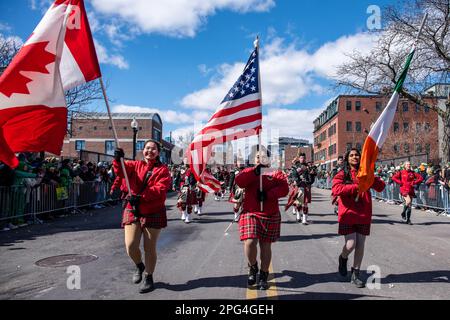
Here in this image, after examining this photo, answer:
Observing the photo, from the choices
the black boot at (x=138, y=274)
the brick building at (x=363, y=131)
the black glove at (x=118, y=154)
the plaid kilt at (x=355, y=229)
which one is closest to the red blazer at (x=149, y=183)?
the black glove at (x=118, y=154)

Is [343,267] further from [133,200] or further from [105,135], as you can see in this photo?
[105,135]

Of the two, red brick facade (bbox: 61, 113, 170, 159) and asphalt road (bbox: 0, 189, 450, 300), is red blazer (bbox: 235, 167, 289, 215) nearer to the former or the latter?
asphalt road (bbox: 0, 189, 450, 300)

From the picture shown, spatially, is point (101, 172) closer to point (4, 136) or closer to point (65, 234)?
point (65, 234)

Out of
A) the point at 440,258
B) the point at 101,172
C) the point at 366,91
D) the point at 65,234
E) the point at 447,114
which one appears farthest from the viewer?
the point at 366,91

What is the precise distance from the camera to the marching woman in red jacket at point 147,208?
4.91 meters

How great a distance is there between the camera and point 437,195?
1534 centimetres

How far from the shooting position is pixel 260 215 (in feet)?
16.5

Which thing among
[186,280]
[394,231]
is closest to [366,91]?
[394,231]

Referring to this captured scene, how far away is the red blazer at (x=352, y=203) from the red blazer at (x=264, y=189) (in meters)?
0.80

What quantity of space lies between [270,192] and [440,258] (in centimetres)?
406

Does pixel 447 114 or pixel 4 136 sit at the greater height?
pixel 447 114

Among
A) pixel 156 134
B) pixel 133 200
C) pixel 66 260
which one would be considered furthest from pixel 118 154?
pixel 156 134

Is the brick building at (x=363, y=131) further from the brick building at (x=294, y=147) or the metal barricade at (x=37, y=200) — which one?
the metal barricade at (x=37, y=200)

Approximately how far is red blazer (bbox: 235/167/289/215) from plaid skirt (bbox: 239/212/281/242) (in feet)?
0.26
